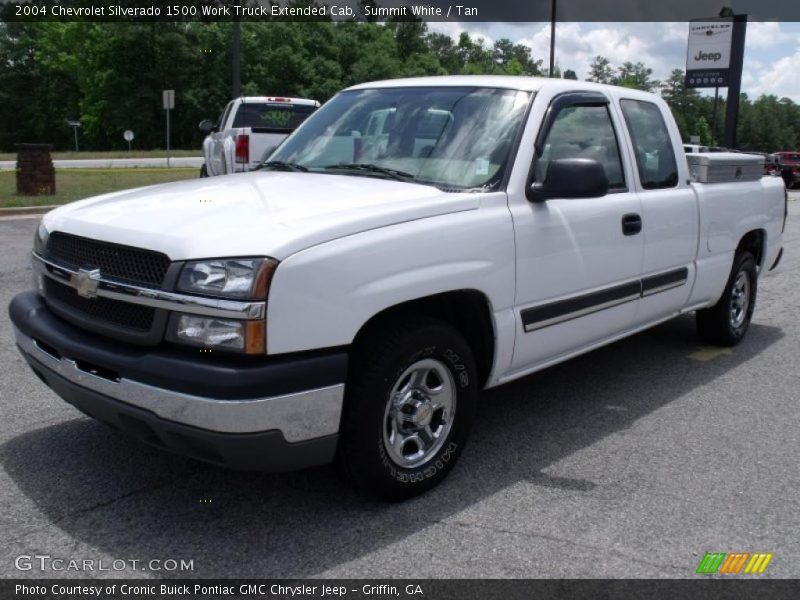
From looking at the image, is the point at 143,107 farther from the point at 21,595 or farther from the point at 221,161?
the point at 21,595

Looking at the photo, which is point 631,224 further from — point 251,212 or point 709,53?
point 709,53

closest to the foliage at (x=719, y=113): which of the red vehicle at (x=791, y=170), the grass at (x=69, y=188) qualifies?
the red vehicle at (x=791, y=170)

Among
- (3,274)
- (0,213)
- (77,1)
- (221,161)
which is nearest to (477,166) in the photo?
(3,274)

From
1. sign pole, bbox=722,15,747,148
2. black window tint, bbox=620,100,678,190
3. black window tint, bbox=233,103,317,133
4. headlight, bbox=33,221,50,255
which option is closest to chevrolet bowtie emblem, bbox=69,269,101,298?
headlight, bbox=33,221,50,255

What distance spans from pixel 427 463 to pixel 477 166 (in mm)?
1408

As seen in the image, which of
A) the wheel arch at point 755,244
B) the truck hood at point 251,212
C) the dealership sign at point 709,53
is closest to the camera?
the truck hood at point 251,212

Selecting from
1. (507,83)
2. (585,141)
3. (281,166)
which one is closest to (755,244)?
(585,141)

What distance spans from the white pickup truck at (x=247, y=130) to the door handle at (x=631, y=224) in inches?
369

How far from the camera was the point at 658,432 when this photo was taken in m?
4.46

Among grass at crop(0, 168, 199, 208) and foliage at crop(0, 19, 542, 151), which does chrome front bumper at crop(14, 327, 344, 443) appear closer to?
grass at crop(0, 168, 199, 208)

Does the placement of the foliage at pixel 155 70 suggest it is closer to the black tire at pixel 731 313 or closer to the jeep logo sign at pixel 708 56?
the jeep logo sign at pixel 708 56

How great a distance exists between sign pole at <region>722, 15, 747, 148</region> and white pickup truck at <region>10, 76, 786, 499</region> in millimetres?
24216

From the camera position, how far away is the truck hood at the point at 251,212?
297 cm

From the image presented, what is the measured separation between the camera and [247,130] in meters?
13.3
